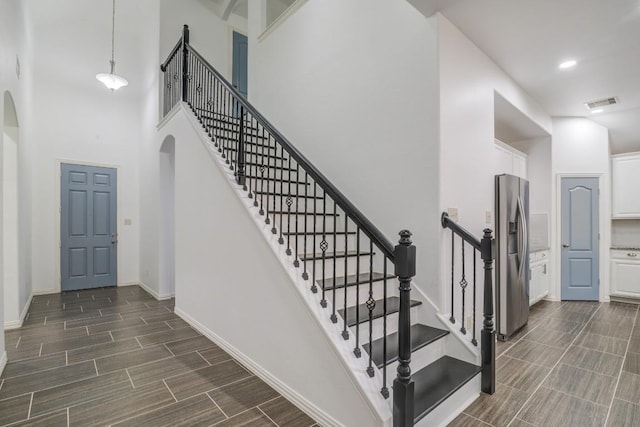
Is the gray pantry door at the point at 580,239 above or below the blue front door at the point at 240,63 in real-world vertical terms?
below

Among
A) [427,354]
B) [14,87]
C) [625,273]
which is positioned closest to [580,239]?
[625,273]

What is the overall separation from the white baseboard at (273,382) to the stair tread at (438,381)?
0.53 metres

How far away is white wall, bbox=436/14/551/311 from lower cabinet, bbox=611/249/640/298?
→ 144 inches

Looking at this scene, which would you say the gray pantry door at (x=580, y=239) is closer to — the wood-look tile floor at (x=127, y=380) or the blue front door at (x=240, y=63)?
the wood-look tile floor at (x=127, y=380)

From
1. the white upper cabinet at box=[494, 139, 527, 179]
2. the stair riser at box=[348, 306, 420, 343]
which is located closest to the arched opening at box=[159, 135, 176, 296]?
the stair riser at box=[348, 306, 420, 343]

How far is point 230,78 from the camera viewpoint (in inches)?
245

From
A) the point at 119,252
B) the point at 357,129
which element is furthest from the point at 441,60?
the point at 119,252

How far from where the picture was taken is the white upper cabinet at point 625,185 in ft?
17.2

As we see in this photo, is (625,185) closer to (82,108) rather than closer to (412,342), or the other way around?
(412,342)

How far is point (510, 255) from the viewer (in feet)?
11.3

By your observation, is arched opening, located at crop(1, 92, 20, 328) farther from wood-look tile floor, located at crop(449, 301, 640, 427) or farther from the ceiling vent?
the ceiling vent

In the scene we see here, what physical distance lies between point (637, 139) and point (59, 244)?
10243 millimetres

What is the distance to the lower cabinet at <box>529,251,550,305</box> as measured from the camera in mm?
4555

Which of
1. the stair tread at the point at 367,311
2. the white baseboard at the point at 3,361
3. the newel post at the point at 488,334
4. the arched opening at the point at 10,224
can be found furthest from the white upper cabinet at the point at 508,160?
the arched opening at the point at 10,224
